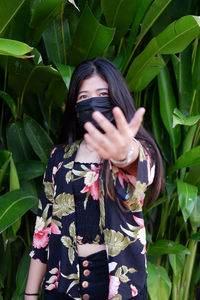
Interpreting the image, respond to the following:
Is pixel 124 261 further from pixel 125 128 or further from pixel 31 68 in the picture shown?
pixel 31 68

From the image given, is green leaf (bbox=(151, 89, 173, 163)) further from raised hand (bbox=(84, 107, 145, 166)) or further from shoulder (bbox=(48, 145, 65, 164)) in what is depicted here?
raised hand (bbox=(84, 107, 145, 166))

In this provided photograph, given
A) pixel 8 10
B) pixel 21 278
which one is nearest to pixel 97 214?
pixel 21 278

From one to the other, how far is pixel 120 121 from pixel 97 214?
0.99 ft

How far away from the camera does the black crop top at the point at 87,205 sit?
795mm

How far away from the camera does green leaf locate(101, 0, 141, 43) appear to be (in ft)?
3.56

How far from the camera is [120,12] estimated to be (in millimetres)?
1118

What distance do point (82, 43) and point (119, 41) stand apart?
192mm

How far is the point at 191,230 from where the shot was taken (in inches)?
51.6

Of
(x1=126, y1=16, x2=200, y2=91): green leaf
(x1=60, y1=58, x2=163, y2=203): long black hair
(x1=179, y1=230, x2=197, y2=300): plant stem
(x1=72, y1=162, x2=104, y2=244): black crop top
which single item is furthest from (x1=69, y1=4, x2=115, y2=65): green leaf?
(x1=179, y1=230, x2=197, y2=300): plant stem

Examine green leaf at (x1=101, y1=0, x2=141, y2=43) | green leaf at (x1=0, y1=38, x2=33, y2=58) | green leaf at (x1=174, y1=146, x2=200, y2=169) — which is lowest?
green leaf at (x1=174, y1=146, x2=200, y2=169)

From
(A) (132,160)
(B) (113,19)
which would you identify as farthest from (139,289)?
(B) (113,19)

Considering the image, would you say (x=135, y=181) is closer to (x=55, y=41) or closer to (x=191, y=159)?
(x=191, y=159)

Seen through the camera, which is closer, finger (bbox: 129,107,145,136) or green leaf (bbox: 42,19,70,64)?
finger (bbox: 129,107,145,136)

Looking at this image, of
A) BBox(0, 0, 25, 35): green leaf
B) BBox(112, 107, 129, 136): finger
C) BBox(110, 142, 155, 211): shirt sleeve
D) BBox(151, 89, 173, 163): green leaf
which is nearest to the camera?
BBox(112, 107, 129, 136): finger
